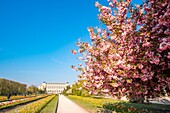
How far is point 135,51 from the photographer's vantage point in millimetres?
6211

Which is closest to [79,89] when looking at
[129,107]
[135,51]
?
[135,51]

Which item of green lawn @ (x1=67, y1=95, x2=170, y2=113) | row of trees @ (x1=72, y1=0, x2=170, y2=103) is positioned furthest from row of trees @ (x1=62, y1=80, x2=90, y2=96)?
green lawn @ (x1=67, y1=95, x2=170, y2=113)

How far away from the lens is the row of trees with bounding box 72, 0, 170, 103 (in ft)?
18.8

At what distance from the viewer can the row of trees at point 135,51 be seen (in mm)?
5742

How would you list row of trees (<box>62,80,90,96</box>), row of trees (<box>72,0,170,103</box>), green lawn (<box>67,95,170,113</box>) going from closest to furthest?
row of trees (<box>72,0,170,103</box>) → row of trees (<box>62,80,90,96</box>) → green lawn (<box>67,95,170,113</box>)

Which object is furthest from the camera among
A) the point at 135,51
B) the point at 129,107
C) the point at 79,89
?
the point at 129,107

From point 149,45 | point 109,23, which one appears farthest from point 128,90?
point 109,23

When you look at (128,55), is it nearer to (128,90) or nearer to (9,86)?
(128,90)

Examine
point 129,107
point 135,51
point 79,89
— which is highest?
point 135,51

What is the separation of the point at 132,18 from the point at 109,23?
2.73 ft

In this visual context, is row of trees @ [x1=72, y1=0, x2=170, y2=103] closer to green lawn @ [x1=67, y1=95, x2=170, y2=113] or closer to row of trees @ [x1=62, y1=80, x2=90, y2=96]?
row of trees @ [x1=62, y1=80, x2=90, y2=96]

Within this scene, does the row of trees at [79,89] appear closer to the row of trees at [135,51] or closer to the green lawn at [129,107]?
the row of trees at [135,51]

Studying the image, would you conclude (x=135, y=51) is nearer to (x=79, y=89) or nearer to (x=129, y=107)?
(x=79, y=89)

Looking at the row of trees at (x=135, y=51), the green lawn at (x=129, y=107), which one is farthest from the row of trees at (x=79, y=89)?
the green lawn at (x=129, y=107)
